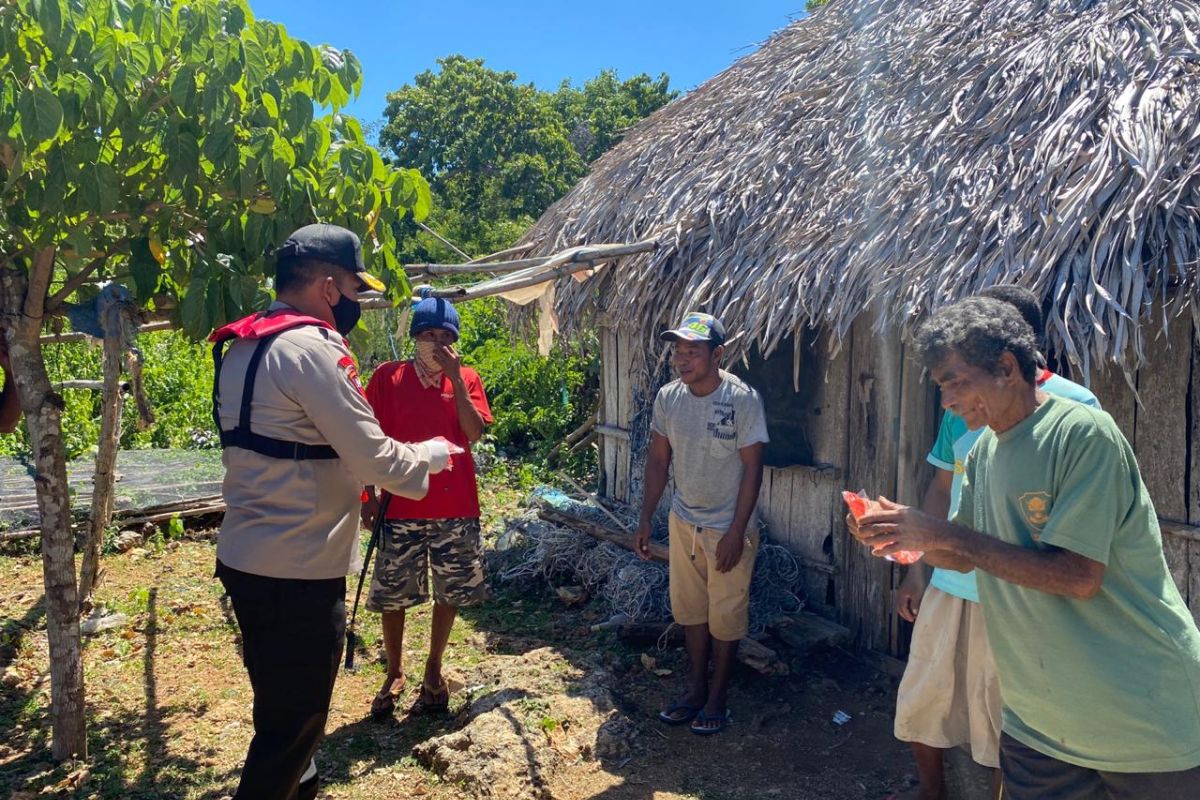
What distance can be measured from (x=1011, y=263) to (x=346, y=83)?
2712mm

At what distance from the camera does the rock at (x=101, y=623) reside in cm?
563

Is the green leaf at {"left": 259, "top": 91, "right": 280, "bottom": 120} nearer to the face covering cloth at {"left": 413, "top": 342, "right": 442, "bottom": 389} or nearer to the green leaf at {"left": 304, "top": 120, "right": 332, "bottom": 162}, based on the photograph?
the green leaf at {"left": 304, "top": 120, "right": 332, "bottom": 162}

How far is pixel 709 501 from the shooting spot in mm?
4395

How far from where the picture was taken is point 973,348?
2139 millimetres

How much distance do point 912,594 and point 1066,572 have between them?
4.97 ft

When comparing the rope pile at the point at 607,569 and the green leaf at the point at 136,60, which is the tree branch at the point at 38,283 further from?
the rope pile at the point at 607,569

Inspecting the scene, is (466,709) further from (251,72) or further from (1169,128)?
(1169,128)

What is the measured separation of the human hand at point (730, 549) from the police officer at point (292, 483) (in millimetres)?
1714

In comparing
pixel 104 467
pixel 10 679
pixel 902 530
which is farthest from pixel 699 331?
pixel 10 679

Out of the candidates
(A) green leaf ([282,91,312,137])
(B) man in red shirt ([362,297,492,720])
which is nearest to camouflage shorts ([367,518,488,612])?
(B) man in red shirt ([362,297,492,720])

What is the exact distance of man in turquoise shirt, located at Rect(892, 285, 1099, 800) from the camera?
10.5 feet

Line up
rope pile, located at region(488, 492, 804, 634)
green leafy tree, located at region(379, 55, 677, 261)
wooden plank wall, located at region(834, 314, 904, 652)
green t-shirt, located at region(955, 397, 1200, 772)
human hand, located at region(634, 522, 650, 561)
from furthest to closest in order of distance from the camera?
green leafy tree, located at region(379, 55, 677, 261) → rope pile, located at region(488, 492, 804, 634) → wooden plank wall, located at region(834, 314, 904, 652) → human hand, located at region(634, 522, 650, 561) → green t-shirt, located at region(955, 397, 1200, 772)

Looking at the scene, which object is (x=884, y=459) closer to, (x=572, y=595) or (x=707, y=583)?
(x=707, y=583)

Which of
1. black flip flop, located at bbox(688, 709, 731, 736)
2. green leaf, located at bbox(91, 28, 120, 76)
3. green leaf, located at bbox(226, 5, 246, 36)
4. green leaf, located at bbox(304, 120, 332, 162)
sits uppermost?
green leaf, located at bbox(226, 5, 246, 36)
